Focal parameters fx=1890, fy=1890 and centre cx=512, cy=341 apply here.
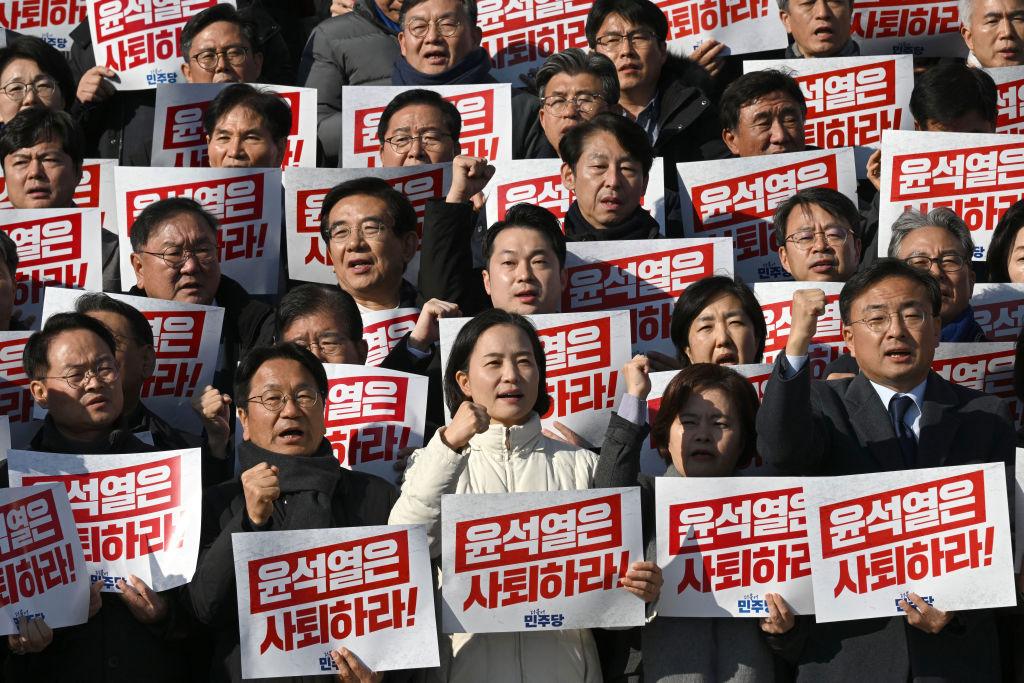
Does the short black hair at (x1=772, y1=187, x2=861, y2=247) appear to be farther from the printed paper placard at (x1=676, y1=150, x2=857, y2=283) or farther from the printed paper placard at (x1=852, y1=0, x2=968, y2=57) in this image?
the printed paper placard at (x1=852, y1=0, x2=968, y2=57)

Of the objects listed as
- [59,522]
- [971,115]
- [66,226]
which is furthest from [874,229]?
[59,522]

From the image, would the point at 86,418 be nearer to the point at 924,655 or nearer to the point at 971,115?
the point at 924,655

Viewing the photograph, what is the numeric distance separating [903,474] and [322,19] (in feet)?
22.7

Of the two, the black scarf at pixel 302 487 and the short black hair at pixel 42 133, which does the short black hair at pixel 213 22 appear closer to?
the short black hair at pixel 42 133

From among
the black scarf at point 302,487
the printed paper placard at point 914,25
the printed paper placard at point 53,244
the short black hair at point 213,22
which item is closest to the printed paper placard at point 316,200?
the printed paper placard at point 53,244

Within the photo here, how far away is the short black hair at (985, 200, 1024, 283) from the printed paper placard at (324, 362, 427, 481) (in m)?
2.95

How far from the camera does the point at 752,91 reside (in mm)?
9953

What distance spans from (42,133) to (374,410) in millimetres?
2769

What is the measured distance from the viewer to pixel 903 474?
6.71 m

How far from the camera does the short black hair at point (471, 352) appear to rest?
24.2 ft

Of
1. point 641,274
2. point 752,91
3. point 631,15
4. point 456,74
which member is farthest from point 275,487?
point 631,15

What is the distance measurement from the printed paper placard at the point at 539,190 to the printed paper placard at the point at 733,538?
303 cm

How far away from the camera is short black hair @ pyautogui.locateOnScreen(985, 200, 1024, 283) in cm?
898

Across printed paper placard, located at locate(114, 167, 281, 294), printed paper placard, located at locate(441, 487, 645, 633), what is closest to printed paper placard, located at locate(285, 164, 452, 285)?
printed paper placard, located at locate(114, 167, 281, 294)
